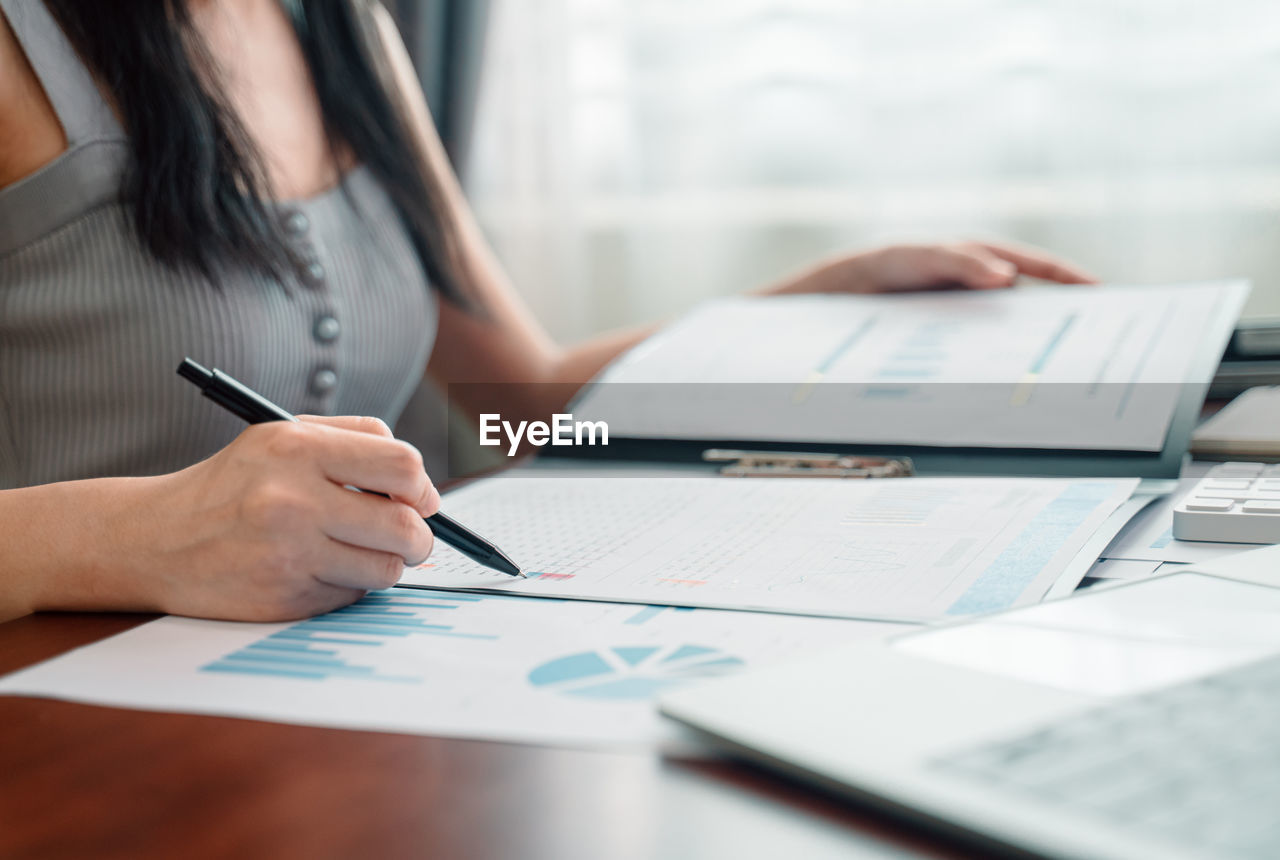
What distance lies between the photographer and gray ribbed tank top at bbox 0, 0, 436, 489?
0.71 meters

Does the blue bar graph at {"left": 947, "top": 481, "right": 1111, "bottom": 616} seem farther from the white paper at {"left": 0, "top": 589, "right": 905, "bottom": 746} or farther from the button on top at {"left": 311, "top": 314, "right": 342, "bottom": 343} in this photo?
the button on top at {"left": 311, "top": 314, "right": 342, "bottom": 343}

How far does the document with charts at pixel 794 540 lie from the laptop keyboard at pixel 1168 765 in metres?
0.13

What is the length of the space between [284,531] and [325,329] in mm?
417

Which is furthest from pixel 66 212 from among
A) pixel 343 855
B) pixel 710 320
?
pixel 343 855

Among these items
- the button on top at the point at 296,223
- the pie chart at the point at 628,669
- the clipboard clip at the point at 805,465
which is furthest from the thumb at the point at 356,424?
the button on top at the point at 296,223

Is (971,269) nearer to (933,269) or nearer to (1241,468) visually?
(933,269)

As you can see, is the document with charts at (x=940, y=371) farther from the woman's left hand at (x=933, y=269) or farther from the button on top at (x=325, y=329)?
the button on top at (x=325, y=329)

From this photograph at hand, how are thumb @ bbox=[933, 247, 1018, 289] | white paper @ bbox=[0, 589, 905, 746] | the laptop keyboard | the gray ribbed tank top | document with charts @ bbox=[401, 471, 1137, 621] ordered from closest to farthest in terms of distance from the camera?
the laptop keyboard
white paper @ bbox=[0, 589, 905, 746]
document with charts @ bbox=[401, 471, 1137, 621]
the gray ribbed tank top
thumb @ bbox=[933, 247, 1018, 289]

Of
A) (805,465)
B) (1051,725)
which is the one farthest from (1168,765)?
(805,465)

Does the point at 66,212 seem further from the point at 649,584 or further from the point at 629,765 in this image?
the point at 629,765

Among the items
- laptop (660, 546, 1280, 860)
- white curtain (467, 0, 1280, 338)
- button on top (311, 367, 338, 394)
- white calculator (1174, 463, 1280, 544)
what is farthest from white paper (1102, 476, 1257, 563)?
white curtain (467, 0, 1280, 338)

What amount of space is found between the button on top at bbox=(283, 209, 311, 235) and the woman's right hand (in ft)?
1.34

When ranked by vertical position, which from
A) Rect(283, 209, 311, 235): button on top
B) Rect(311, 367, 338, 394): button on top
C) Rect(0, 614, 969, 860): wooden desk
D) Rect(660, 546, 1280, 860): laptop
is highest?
Rect(283, 209, 311, 235): button on top

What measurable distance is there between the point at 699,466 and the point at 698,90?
39.6 inches
